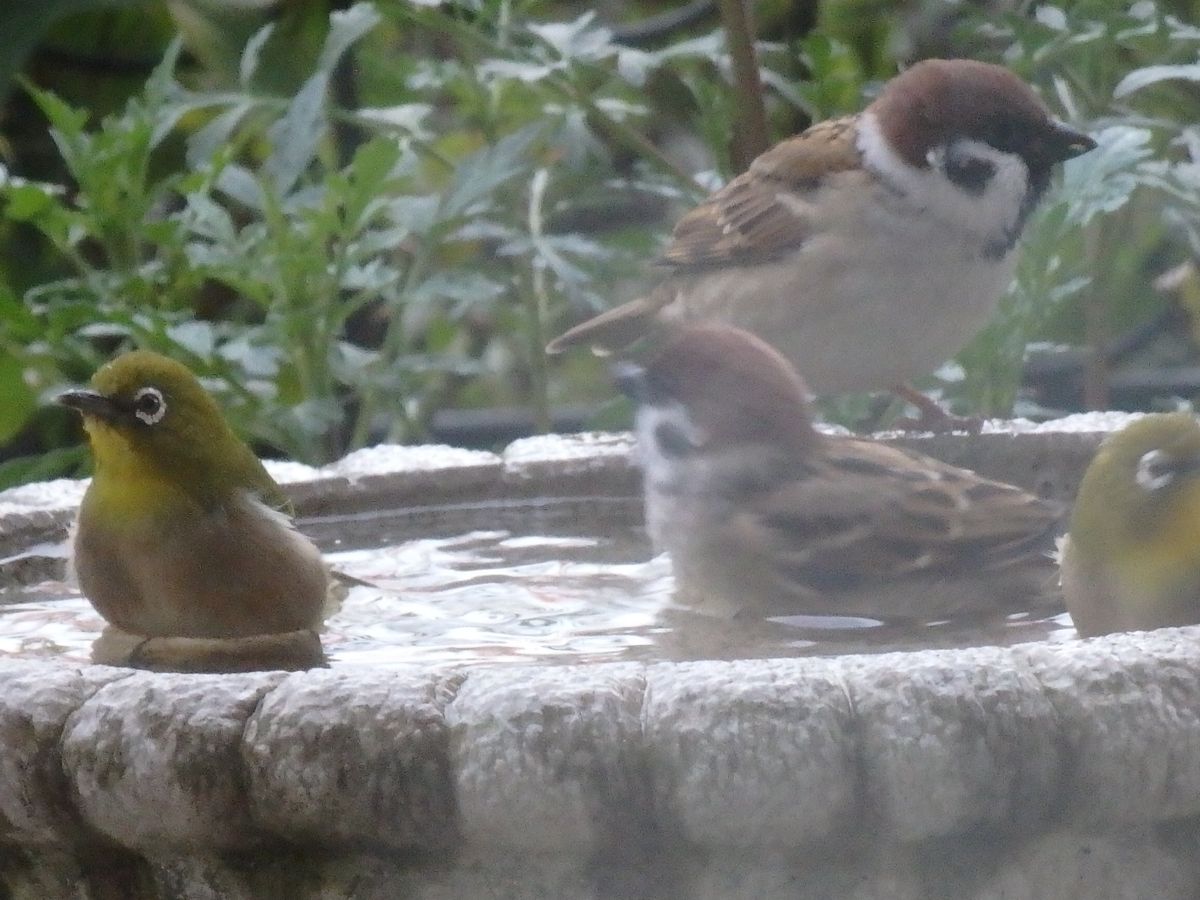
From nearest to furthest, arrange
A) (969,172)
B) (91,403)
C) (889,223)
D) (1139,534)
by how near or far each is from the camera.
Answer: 1. (1139,534)
2. (91,403)
3. (969,172)
4. (889,223)

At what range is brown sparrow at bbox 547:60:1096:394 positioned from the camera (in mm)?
3760

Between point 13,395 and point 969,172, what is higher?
point 969,172

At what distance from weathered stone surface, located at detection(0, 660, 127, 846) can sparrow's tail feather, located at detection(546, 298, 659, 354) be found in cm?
265

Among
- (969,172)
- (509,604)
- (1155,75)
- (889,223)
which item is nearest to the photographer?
(509,604)

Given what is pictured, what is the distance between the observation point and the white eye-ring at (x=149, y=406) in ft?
8.05

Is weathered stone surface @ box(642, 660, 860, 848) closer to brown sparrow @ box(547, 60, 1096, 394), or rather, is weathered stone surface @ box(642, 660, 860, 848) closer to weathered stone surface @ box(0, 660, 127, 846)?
weathered stone surface @ box(0, 660, 127, 846)

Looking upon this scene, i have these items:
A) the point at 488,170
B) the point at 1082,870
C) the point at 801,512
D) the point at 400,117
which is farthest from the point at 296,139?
the point at 1082,870

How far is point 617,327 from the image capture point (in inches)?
175

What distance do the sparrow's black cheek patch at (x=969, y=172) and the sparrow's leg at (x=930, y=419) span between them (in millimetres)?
432

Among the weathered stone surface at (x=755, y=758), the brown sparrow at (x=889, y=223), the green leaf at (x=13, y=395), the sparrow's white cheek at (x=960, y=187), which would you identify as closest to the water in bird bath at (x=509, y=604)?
the weathered stone surface at (x=755, y=758)

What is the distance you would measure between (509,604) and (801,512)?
45 centimetres

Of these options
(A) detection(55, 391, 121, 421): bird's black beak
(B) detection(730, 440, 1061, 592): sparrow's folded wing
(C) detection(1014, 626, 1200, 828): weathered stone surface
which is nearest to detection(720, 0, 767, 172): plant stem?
(B) detection(730, 440, 1061, 592): sparrow's folded wing

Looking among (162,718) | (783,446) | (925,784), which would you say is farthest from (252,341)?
(925,784)

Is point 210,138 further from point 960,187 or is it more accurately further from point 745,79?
point 960,187
